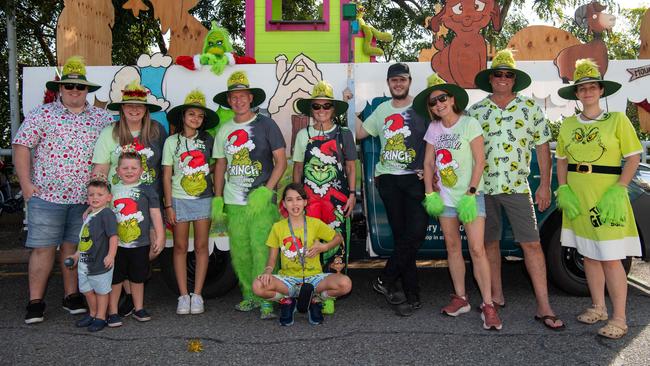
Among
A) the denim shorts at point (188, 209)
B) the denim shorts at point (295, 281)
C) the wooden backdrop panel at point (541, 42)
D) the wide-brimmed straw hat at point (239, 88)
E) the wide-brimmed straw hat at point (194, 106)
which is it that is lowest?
the denim shorts at point (295, 281)

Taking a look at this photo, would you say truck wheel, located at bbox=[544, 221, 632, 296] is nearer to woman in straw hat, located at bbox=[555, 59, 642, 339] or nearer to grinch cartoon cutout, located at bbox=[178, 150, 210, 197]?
woman in straw hat, located at bbox=[555, 59, 642, 339]

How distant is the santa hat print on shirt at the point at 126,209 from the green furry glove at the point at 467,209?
2331 mm

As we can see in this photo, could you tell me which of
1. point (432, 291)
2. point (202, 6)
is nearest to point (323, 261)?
point (432, 291)

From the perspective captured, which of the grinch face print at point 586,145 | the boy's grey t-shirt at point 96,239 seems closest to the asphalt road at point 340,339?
the boy's grey t-shirt at point 96,239

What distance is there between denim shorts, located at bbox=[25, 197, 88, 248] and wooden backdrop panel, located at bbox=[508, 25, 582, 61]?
4.41 m

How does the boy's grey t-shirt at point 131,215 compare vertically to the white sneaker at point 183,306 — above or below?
above

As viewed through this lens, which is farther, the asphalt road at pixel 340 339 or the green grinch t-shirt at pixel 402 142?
the green grinch t-shirt at pixel 402 142

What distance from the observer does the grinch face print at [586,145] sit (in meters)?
3.87

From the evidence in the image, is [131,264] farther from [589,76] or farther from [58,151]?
[589,76]

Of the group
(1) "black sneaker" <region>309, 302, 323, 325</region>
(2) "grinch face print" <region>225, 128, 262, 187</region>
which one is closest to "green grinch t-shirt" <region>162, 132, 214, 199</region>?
(2) "grinch face print" <region>225, 128, 262, 187</region>

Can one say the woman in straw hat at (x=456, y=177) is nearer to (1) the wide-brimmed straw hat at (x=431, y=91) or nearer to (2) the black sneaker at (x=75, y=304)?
(1) the wide-brimmed straw hat at (x=431, y=91)

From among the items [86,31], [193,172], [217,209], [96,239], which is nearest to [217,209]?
[217,209]

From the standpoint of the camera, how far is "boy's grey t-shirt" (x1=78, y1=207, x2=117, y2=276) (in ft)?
13.4

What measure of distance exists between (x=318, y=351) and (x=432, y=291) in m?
1.80
